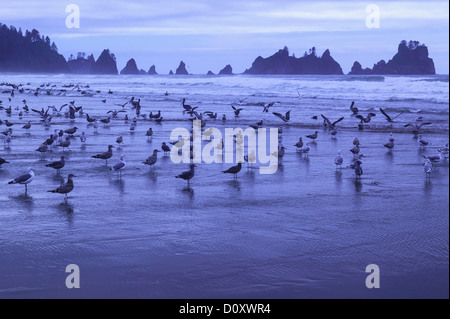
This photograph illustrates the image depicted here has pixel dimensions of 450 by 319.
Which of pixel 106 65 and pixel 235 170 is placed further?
pixel 106 65

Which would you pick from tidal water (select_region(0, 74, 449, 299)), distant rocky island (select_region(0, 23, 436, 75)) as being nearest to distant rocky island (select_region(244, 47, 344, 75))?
distant rocky island (select_region(0, 23, 436, 75))

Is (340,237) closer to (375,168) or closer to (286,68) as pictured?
(375,168)

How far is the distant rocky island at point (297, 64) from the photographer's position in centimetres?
14325

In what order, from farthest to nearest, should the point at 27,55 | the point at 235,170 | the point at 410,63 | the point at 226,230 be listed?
the point at 27,55 → the point at 410,63 → the point at 235,170 → the point at 226,230

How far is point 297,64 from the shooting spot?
143750 millimetres

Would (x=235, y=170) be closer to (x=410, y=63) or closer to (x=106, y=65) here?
(x=410, y=63)

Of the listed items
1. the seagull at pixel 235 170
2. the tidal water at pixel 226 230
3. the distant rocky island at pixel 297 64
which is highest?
the distant rocky island at pixel 297 64

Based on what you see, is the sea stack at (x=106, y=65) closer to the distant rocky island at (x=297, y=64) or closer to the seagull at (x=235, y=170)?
the distant rocky island at (x=297, y=64)

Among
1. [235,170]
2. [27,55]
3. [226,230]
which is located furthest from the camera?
[27,55]

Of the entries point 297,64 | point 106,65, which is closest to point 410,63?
point 297,64

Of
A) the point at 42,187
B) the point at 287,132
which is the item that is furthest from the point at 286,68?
the point at 42,187

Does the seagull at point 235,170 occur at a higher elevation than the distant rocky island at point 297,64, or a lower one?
lower

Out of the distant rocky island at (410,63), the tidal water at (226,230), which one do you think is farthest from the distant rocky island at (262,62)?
the tidal water at (226,230)

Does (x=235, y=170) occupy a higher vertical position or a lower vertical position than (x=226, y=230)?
higher
